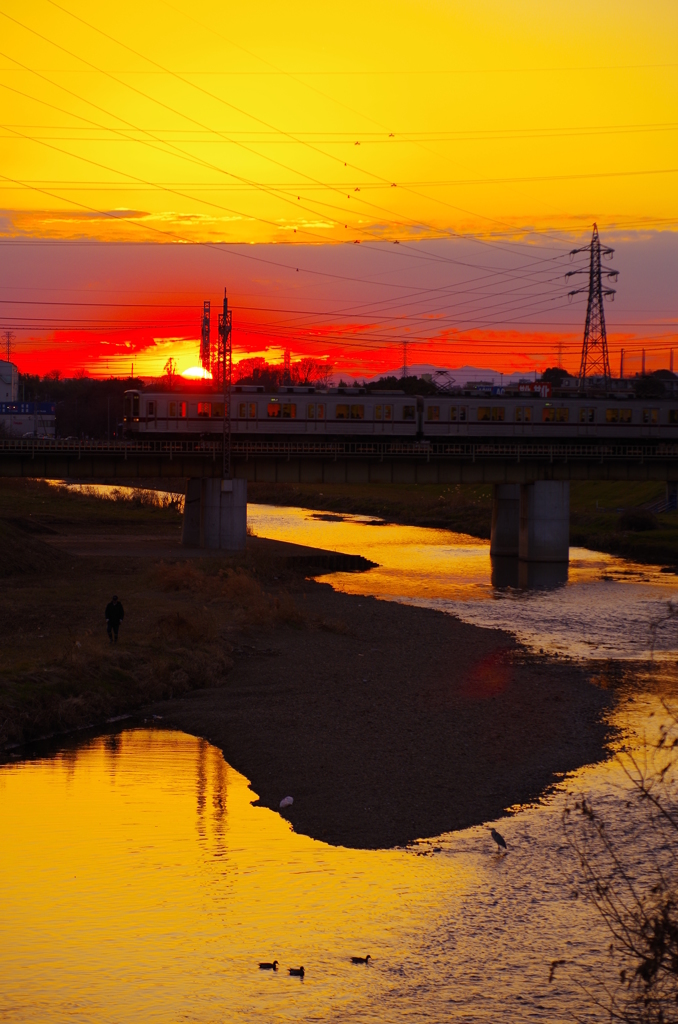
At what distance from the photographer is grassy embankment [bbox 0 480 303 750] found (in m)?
27.8

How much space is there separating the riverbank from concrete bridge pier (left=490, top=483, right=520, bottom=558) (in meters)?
34.6

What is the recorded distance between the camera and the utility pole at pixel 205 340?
98.5 meters

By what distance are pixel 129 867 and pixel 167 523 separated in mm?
70432

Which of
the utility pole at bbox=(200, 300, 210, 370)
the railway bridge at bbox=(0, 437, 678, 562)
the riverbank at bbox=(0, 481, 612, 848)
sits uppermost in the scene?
the utility pole at bbox=(200, 300, 210, 370)

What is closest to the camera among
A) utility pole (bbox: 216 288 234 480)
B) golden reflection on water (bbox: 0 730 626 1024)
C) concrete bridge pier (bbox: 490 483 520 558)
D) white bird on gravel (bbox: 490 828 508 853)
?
golden reflection on water (bbox: 0 730 626 1024)

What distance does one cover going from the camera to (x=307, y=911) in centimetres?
1664

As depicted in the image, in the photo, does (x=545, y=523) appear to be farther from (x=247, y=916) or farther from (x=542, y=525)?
(x=247, y=916)

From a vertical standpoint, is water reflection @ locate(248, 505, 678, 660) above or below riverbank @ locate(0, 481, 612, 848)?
below

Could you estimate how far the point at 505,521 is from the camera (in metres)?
83.8

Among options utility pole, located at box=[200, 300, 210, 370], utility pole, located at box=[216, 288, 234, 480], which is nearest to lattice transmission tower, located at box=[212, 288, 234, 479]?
utility pole, located at box=[216, 288, 234, 480]

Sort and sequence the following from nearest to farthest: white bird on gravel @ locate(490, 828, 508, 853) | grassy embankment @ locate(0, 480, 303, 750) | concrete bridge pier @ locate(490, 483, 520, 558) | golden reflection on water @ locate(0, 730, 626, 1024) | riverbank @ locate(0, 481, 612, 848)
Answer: golden reflection on water @ locate(0, 730, 626, 1024), white bird on gravel @ locate(490, 828, 508, 853), riverbank @ locate(0, 481, 612, 848), grassy embankment @ locate(0, 480, 303, 750), concrete bridge pier @ locate(490, 483, 520, 558)

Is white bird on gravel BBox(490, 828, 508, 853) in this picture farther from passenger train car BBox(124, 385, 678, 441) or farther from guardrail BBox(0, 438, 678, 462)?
passenger train car BBox(124, 385, 678, 441)

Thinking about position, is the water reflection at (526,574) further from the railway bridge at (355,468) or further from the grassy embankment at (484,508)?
the grassy embankment at (484,508)

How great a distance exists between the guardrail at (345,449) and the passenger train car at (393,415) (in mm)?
942
